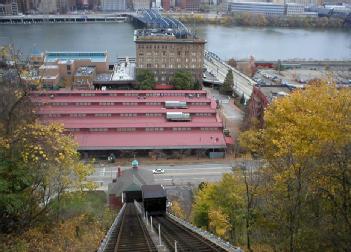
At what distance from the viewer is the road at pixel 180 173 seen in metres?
13.3

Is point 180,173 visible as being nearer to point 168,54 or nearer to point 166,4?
point 168,54

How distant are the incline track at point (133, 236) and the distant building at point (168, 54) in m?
17.3

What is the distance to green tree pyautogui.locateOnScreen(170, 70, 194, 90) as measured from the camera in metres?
22.6

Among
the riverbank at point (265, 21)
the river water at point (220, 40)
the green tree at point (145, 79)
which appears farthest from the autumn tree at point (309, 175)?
the riverbank at point (265, 21)

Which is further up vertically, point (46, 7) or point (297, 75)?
point (46, 7)

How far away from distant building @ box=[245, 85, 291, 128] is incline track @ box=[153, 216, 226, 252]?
10.1 m

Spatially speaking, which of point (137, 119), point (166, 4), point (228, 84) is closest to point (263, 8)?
point (166, 4)

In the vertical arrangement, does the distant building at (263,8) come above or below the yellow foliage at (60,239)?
above

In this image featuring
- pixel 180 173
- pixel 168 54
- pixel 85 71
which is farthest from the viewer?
pixel 85 71

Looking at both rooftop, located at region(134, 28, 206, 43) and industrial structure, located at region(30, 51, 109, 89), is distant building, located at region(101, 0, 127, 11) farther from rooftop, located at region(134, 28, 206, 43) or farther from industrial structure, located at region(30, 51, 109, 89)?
rooftop, located at region(134, 28, 206, 43)

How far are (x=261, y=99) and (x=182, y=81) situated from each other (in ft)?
24.1

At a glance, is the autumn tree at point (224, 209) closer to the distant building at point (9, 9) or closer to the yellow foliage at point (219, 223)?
the yellow foliage at point (219, 223)

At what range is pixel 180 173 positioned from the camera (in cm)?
1380

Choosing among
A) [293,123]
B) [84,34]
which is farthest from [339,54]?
[293,123]
